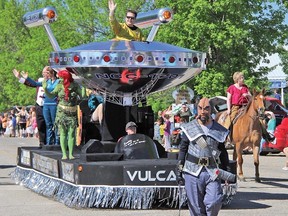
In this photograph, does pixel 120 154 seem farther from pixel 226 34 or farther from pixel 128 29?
pixel 226 34

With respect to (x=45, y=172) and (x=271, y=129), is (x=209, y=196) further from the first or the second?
(x=271, y=129)

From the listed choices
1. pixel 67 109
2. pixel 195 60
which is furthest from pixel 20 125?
pixel 195 60

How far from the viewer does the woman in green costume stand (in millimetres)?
12422

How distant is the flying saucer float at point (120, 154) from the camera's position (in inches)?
438

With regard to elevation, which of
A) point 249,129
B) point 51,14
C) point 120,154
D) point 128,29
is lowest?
point 120,154

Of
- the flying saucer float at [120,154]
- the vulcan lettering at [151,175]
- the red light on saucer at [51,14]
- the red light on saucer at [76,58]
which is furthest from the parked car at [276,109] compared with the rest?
the vulcan lettering at [151,175]

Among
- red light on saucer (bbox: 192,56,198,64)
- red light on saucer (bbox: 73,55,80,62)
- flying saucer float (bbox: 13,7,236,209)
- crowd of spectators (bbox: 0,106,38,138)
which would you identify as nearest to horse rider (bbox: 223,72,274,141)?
flying saucer float (bbox: 13,7,236,209)

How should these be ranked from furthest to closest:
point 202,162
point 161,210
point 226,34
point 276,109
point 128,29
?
point 226,34, point 276,109, point 128,29, point 161,210, point 202,162

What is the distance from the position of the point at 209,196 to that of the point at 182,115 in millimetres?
13844

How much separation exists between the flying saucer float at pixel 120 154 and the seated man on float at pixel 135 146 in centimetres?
2

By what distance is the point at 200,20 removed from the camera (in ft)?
120

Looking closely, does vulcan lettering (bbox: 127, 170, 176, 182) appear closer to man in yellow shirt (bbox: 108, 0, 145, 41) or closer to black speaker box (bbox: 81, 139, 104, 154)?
black speaker box (bbox: 81, 139, 104, 154)

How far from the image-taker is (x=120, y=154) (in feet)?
39.7

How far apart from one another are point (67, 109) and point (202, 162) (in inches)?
171
